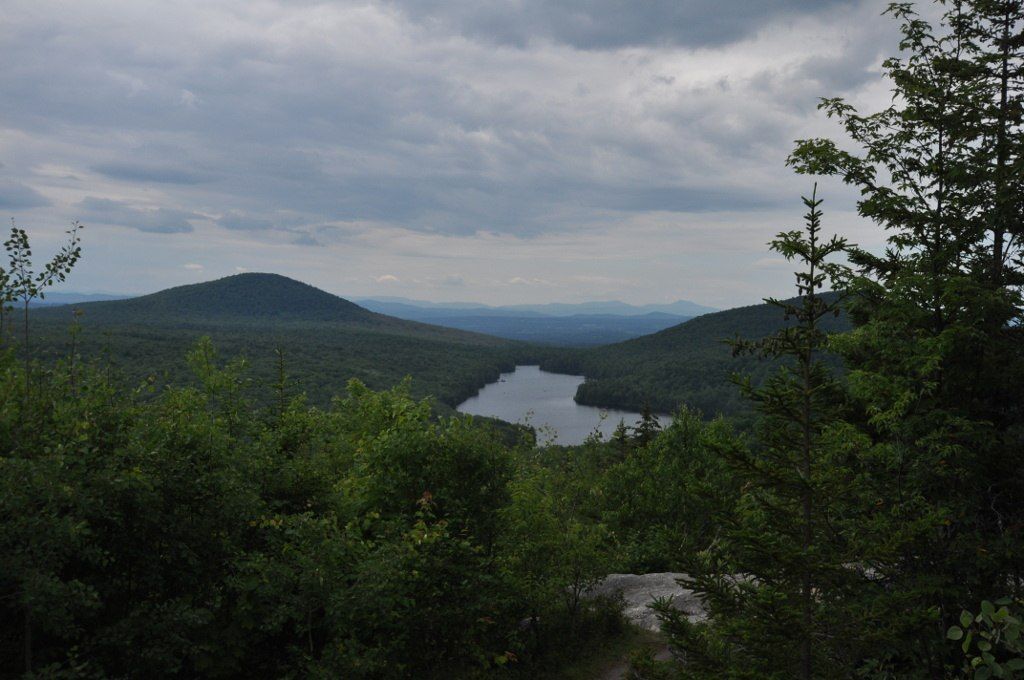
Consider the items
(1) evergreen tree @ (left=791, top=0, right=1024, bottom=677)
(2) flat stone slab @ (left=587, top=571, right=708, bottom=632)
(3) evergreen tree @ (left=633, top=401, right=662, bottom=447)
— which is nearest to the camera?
(1) evergreen tree @ (left=791, top=0, right=1024, bottom=677)

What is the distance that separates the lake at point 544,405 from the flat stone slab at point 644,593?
61568 millimetres

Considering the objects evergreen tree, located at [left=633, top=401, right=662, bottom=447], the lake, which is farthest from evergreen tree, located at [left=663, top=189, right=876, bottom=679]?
the lake

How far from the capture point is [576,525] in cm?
1290

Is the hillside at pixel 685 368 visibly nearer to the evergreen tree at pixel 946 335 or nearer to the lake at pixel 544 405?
the lake at pixel 544 405

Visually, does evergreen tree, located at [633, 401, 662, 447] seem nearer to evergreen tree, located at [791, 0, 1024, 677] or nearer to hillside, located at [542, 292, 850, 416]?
evergreen tree, located at [791, 0, 1024, 677]

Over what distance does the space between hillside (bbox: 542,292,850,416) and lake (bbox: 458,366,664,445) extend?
5547mm

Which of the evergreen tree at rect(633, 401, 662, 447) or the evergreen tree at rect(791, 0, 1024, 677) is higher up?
the evergreen tree at rect(791, 0, 1024, 677)

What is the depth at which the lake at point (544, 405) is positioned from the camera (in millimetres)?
102312

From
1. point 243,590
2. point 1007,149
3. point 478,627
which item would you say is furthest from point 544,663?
point 1007,149

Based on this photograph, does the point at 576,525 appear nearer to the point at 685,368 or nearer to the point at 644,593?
the point at 644,593

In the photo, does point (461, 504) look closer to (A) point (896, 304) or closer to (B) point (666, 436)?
(A) point (896, 304)

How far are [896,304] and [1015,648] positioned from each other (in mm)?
8718

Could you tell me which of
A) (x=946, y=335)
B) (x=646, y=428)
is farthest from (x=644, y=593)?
(x=646, y=428)

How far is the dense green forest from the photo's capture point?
223 inches
